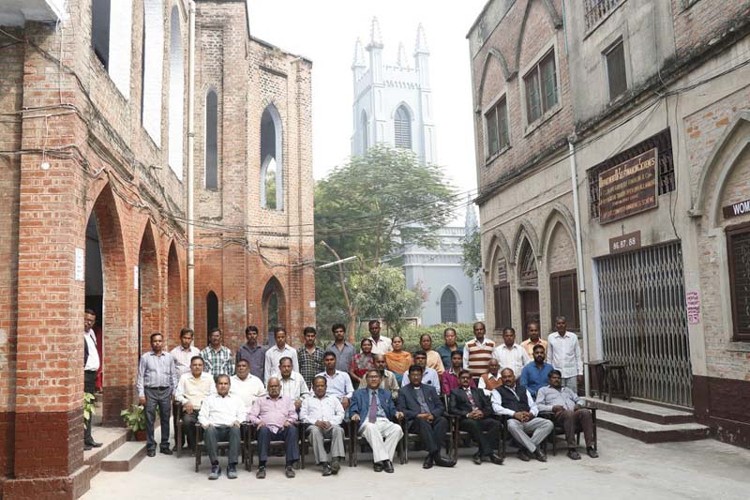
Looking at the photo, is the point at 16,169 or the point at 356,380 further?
the point at 356,380

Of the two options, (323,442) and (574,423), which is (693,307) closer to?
(574,423)

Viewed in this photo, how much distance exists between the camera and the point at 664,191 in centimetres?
1038

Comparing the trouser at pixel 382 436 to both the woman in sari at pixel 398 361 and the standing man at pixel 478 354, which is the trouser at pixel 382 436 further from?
the standing man at pixel 478 354

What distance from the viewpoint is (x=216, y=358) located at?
986 centimetres

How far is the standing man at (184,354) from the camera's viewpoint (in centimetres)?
977

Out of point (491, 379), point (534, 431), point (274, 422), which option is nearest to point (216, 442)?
point (274, 422)

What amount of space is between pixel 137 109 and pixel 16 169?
4222mm

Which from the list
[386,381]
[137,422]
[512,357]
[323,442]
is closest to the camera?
[323,442]

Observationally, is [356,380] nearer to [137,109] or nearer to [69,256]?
[69,256]

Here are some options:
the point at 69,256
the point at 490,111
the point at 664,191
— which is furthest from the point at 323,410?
the point at 490,111

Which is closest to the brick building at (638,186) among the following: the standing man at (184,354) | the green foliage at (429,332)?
the standing man at (184,354)

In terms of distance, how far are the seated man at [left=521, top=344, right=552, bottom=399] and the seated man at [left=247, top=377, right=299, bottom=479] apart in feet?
9.99

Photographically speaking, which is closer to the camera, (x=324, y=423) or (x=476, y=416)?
(x=324, y=423)

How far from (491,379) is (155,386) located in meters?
4.45
